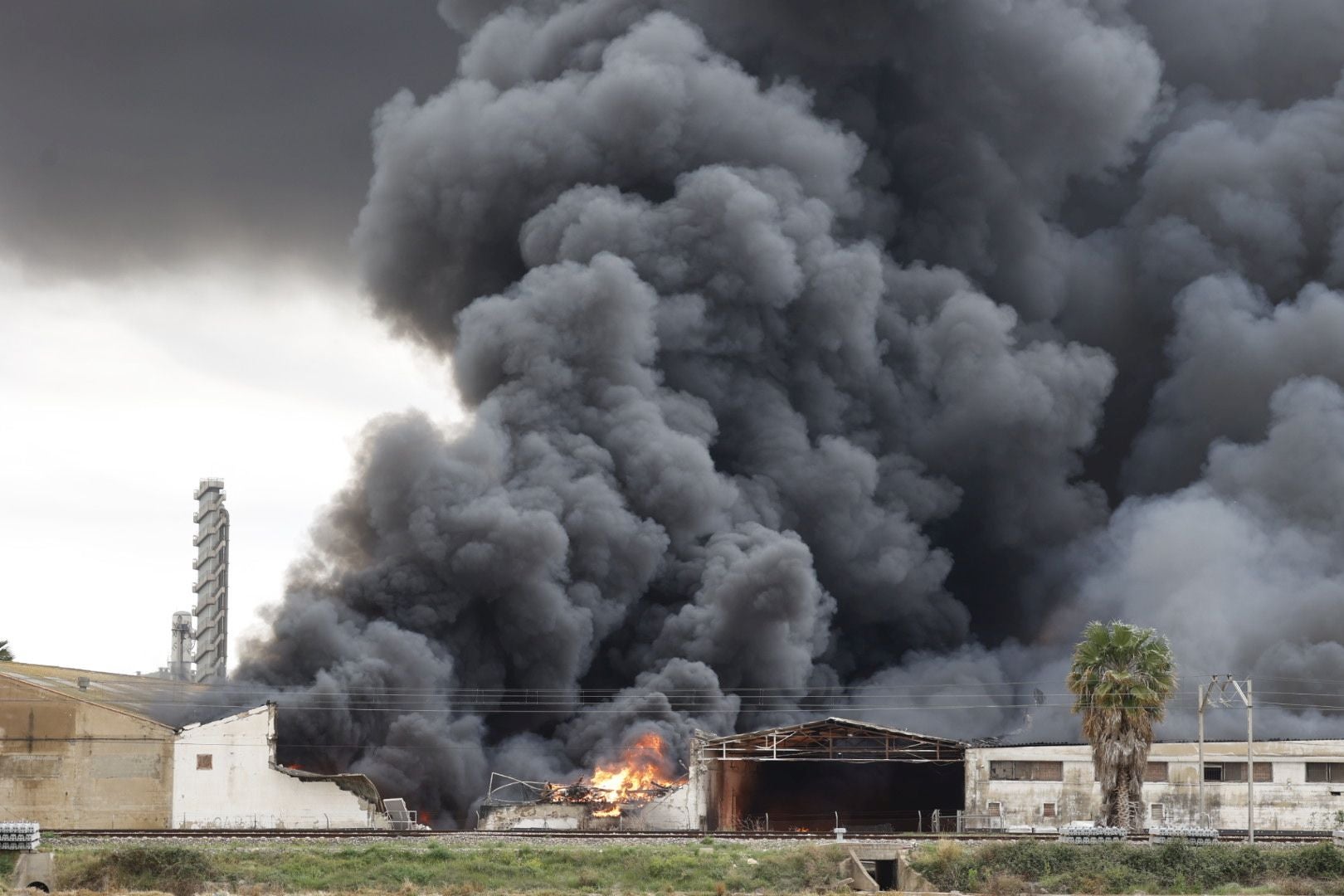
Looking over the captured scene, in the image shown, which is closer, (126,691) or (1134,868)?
(1134,868)

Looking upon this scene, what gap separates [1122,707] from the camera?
57.4 m

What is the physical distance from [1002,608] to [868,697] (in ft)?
49.2

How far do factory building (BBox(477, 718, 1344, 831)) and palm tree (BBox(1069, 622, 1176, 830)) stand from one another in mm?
5069

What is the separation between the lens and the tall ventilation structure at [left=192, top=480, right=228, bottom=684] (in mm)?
97750

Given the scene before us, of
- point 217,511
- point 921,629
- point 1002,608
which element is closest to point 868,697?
point 921,629

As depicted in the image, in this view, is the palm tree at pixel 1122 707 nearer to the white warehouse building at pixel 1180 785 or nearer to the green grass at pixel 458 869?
the white warehouse building at pixel 1180 785

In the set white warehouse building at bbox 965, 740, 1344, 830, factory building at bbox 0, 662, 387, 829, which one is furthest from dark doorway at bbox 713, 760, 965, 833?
factory building at bbox 0, 662, 387, 829

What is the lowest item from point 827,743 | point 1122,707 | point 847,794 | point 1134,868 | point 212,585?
point 1134,868

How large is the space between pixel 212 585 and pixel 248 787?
117 feet

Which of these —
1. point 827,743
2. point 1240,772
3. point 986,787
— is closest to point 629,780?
point 827,743

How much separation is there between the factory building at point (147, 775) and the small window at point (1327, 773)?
28.9m

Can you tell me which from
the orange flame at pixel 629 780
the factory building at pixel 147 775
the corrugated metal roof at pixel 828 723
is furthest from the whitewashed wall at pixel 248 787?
the corrugated metal roof at pixel 828 723

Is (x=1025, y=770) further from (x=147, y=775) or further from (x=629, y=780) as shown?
(x=147, y=775)

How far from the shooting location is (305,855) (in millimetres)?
50344
